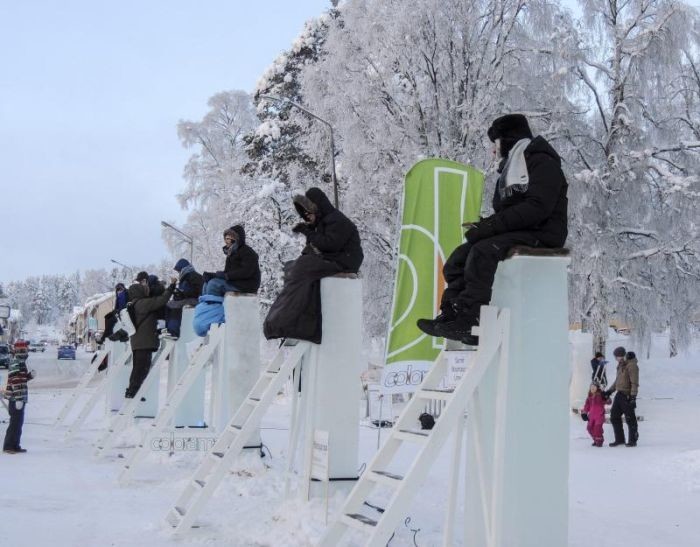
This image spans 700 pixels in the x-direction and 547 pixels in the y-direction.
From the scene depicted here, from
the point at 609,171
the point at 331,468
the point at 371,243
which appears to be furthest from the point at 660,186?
the point at 331,468

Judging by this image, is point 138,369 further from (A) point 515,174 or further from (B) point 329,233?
(A) point 515,174

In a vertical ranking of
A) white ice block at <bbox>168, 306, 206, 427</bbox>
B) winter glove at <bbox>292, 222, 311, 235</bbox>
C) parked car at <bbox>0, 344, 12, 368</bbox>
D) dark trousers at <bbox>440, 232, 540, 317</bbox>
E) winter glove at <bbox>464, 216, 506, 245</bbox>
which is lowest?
parked car at <bbox>0, 344, 12, 368</bbox>

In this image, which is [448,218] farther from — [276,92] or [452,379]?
[276,92]

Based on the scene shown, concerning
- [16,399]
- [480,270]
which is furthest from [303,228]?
[16,399]

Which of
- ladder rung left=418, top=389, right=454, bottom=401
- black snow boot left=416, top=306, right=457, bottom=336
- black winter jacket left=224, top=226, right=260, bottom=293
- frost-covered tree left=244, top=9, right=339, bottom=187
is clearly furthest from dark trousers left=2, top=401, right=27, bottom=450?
frost-covered tree left=244, top=9, right=339, bottom=187

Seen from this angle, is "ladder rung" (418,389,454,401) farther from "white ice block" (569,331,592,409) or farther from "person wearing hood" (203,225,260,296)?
"white ice block" (569,331,592,409)

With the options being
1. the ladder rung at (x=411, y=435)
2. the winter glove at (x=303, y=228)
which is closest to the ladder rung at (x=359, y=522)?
the ladder rung at (x=411, y=435)

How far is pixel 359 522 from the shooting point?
479 cm

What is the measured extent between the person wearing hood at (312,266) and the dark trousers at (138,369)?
5897mm

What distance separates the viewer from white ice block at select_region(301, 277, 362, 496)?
6977mm

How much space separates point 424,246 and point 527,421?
491 cm

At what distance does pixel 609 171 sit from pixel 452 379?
17813 mm

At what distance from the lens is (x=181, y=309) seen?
11.8 m

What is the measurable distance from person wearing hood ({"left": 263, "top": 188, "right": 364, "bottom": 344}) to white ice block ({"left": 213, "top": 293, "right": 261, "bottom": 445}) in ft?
8.00
